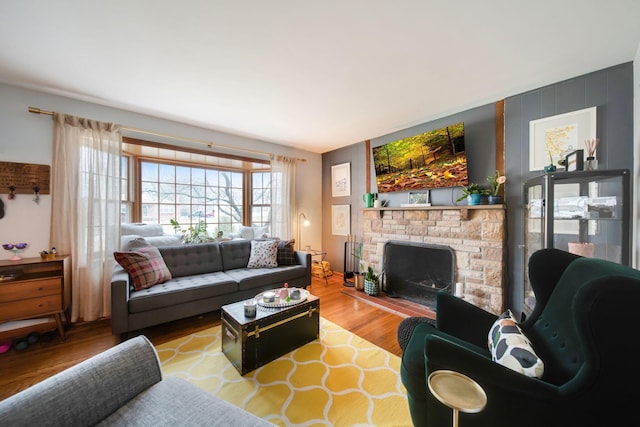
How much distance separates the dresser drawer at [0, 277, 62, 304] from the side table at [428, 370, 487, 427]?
10.4 feet

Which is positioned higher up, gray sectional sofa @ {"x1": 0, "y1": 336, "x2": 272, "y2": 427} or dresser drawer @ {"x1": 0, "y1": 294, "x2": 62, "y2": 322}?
gray sectional sofa @ {"x1": 0, "y1": 336, "x2": 272, "y2": 427}

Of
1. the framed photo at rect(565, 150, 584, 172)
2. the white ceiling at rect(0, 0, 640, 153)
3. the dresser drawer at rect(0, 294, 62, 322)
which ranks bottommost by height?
the dresser drawer at rect(0, 294, 62, 322)

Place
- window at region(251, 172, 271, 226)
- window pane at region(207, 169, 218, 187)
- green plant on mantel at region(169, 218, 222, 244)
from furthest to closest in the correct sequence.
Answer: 1. window at region(251, 172, 271, 226)
2. window pane at region(207, 169, 218, 187)
3. green plant on mantel at region(169, 218, 222, 244)

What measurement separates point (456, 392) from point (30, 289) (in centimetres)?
327

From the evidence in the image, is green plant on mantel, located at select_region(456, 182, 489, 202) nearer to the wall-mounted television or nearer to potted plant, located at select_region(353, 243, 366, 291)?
the wall-mounted television

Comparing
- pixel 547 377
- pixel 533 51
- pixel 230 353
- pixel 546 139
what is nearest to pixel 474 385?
pixel 547 377

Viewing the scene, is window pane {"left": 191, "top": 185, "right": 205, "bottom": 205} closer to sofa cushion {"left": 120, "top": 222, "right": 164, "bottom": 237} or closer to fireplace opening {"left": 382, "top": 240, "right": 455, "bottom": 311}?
sofa cushion {"left": 120, "top": 222, "right": 164, "bottom": 237}

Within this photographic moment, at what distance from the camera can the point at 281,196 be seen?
13.4ft

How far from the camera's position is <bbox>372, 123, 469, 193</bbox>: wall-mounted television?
2.71 metres

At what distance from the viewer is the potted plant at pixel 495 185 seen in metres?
2.42

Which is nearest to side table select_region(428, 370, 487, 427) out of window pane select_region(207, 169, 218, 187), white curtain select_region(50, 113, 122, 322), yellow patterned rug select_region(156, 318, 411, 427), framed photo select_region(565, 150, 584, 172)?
yellow patterned rug select_region(156, 318, 411, 427)

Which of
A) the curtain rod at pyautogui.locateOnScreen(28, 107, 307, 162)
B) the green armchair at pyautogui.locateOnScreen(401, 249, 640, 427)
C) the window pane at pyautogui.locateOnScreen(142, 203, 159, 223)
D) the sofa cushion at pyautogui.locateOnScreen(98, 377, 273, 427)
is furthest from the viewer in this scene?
the window pane at pyautogui.locateOnScreen(142, 203, 159, 223)

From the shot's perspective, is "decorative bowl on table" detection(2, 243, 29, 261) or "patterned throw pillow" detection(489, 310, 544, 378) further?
"decorative bowl on table" detection(2, 243, 29, 261)

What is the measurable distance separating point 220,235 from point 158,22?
277 cm
